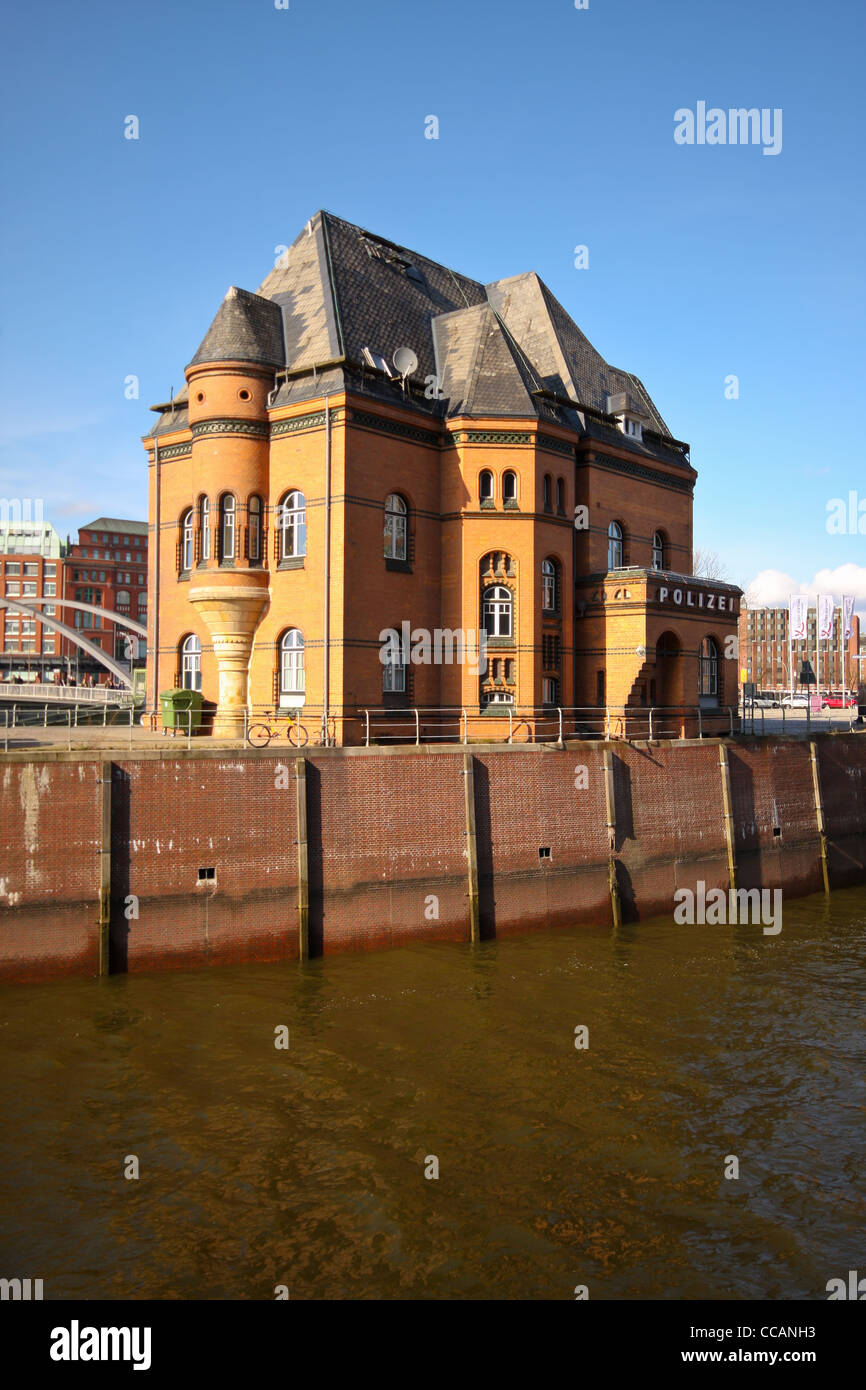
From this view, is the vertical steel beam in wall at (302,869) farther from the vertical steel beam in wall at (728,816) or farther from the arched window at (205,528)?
the vertical steel beam in wall at (728,816)

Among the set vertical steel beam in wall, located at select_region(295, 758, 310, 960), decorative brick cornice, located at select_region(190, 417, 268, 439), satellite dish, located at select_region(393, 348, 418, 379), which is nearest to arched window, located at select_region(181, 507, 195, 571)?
decorative brick cornice, located at select_region(190, 417, 268, 439)

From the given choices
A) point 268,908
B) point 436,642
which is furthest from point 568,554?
point 268,908

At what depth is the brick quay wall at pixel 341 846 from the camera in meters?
18.7

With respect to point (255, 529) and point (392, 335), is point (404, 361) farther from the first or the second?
point (255, 529)

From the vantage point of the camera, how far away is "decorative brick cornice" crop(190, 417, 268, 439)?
27.8m

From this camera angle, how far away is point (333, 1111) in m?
13.4

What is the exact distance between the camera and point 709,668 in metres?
34.1

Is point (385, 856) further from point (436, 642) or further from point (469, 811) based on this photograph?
point (436, 642)

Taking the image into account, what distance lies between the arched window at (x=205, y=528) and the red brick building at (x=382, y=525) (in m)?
0.11

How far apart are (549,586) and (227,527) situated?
33.4ft

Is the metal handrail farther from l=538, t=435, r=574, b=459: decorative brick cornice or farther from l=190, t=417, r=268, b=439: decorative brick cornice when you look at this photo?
l=538, t=435, r=574, b=459: decorative brick cornice

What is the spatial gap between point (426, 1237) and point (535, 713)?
19.5 metres

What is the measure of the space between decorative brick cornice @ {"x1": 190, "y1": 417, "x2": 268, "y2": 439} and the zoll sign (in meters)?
13.5
